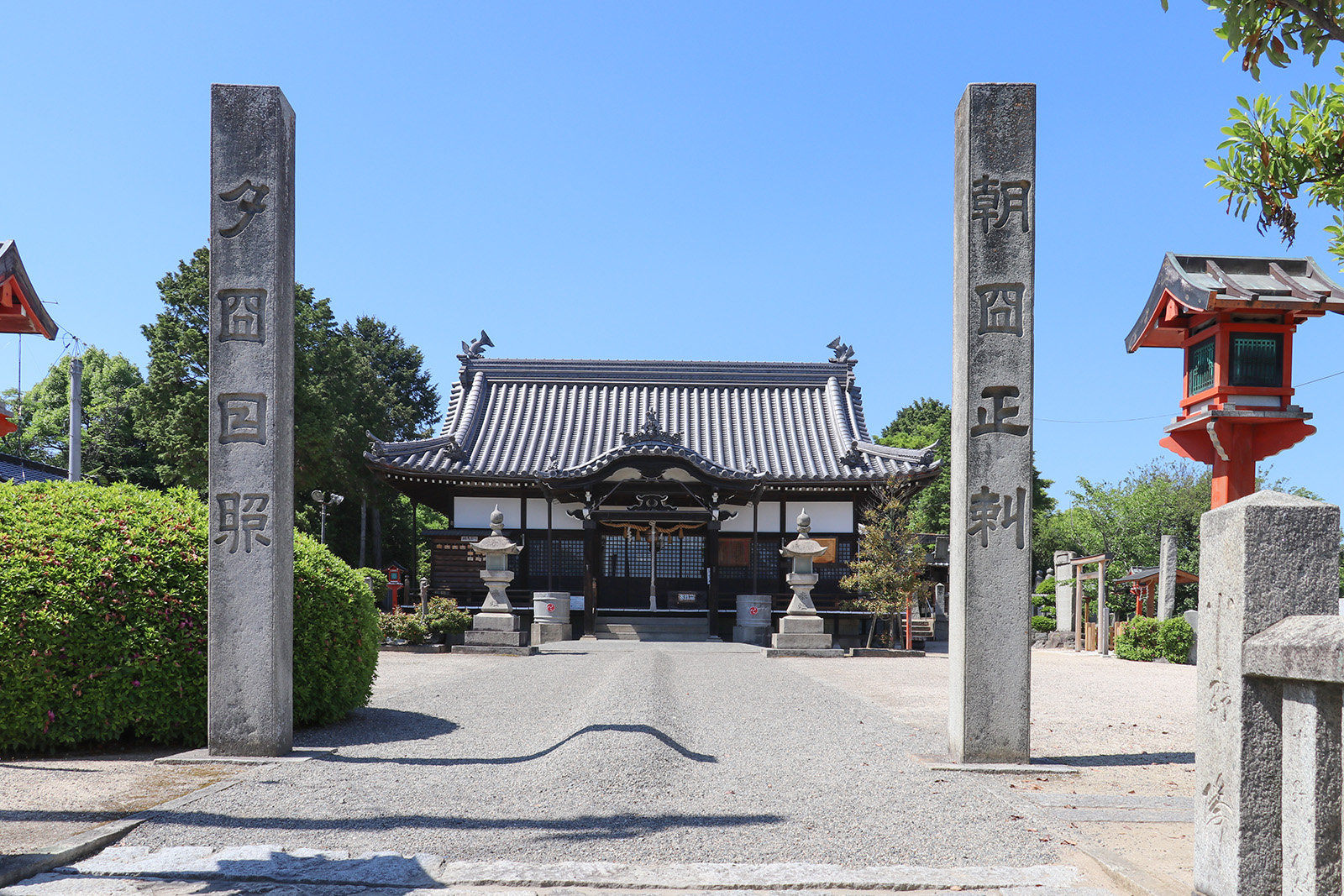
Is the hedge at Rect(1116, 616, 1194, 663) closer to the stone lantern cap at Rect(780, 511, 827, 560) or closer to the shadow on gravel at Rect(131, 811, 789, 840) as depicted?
the stone lantern cap at Rect(780, 511, 827, 560)

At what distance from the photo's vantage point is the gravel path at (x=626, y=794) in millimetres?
4344

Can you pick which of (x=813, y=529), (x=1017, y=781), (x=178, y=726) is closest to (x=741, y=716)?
(x=1017, y=781)

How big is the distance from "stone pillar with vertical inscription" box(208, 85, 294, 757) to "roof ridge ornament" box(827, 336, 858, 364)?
74.5 ft

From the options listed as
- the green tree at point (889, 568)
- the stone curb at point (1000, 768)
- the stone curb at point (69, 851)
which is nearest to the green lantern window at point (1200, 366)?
the stone curb at point (1000, 768)

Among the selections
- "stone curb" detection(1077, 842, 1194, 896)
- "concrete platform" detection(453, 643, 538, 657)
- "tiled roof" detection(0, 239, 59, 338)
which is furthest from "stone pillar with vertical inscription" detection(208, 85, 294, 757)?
"concrete platform" detection(453, 643, 538, 657)

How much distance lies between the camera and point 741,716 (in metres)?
8.71

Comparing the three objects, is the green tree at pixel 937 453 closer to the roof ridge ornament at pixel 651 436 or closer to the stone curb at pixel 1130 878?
the roof ridge ornament at pixel 651 436

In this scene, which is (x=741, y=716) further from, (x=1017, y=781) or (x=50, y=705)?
(x=50, y=705)

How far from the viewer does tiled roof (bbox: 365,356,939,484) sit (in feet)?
73.3

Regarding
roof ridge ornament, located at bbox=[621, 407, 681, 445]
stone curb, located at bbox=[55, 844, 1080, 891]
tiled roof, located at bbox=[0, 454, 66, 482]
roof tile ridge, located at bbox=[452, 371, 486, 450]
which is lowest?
stone curb, located at bbox=[55, 844, 1080, 891]

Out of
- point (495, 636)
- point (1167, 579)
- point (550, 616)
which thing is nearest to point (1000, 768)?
point (495, 636)

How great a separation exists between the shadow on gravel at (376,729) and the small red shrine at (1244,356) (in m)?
6.55

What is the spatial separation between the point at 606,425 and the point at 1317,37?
22.5m

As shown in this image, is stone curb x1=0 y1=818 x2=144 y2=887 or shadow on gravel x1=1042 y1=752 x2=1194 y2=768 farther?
shadow on gravel x1=1042 y1=752 x2=1194 y2=768
